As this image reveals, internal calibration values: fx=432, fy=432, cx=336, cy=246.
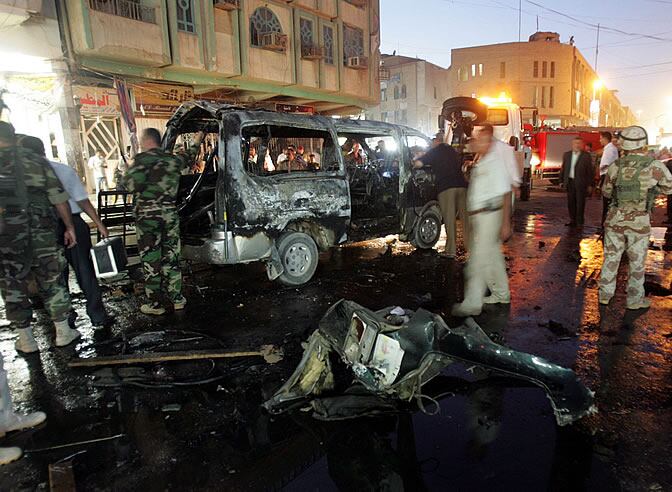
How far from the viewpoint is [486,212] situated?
14.3ft

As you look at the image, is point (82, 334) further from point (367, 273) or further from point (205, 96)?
point (205, 96)

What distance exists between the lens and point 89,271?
4445 mm

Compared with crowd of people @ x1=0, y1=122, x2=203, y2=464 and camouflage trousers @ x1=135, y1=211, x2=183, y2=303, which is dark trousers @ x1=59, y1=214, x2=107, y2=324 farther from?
camouflage trousers @ x1=135, y1=211, x2=183, y2=303

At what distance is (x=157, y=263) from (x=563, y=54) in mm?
53702

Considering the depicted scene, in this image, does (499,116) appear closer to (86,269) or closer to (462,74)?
(86,269)

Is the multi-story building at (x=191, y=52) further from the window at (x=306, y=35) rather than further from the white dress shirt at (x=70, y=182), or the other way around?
the white dress shirt at (x=70, y=182)

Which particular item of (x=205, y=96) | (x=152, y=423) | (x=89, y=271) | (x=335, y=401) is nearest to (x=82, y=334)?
(x=89, y=271)

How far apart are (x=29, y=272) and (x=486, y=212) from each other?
169 inches

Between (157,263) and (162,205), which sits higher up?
(162,205)

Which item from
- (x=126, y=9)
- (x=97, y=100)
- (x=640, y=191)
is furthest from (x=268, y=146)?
(x=97, y=100)

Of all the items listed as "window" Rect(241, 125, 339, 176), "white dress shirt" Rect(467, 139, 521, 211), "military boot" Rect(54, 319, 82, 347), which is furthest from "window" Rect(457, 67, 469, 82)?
"military boot" Rect(54, 319, 82, 347)

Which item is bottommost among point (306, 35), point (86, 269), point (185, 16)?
point (86, 269)

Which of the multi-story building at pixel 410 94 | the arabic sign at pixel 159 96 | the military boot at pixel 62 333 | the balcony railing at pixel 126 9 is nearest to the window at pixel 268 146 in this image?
the military boot at pixel 62 333

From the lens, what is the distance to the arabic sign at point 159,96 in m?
13.4
